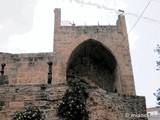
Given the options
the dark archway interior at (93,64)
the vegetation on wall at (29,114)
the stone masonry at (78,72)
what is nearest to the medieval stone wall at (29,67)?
the stone masonry at (78,72)

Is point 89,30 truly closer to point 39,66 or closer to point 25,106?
point 39,66

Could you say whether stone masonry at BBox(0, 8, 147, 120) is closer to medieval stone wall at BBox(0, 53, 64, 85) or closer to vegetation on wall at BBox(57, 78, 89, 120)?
medieval stone wall at BBox(0, 53, 64, 85)

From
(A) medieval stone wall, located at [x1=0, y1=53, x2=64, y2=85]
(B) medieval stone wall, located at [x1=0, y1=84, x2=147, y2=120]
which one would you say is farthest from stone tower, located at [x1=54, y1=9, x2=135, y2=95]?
(B) medieval stone wall, located at [x1=0, y1=84, x2=147, y2=120]

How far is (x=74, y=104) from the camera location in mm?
8320

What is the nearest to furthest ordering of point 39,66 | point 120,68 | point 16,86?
point 16,86 < point 39,66 < point 120,68

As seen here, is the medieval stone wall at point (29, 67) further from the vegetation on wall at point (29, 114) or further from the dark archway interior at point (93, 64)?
the vegetation on wall at point (29, 114)

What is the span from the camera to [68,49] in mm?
17844

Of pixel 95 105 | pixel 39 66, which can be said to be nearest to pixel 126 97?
pixel 95 105

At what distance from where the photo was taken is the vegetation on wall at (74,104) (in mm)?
8188

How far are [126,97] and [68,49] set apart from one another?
8849 millimetres

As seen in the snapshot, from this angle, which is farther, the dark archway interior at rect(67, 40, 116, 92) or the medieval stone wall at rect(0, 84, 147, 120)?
the dark archway interior at rect(67, 40, 116, 92)

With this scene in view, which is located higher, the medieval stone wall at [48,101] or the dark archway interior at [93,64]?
the dark archway interior at [93,64]

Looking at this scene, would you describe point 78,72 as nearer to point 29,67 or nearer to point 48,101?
point 29,67

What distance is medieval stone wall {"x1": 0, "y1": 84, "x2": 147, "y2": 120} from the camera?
8.24m
